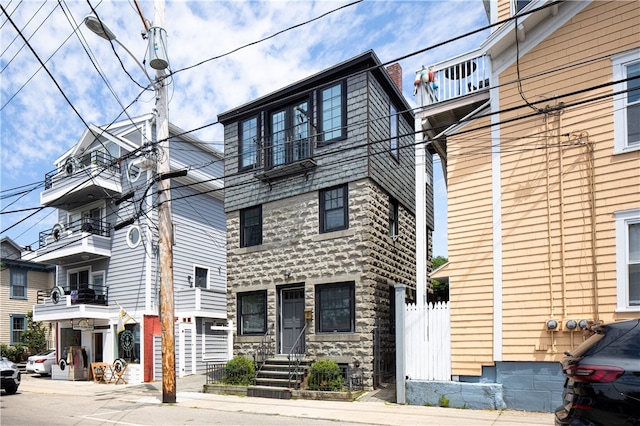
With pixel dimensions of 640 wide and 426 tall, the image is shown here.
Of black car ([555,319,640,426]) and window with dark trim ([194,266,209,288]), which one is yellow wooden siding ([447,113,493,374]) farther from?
window with dark trim ([194,266,209,288])

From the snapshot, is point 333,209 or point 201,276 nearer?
point 333,209

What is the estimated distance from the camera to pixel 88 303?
912 inches

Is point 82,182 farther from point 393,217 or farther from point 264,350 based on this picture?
point 393,217

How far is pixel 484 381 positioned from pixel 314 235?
6.83 m

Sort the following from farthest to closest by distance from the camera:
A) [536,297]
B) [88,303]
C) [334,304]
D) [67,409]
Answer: [88,303]
[334,304]
[67,409]
[536,297]

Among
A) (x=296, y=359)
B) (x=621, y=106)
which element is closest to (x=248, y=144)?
(x=296, y=359)

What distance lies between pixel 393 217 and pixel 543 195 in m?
6.87

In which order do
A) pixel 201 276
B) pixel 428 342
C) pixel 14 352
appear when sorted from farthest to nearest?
pixel 14 352 < pixel 201 276 < pixel 428 342

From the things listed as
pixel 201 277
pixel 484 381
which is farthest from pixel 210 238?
pixel 484 381

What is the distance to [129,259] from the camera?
22906mm

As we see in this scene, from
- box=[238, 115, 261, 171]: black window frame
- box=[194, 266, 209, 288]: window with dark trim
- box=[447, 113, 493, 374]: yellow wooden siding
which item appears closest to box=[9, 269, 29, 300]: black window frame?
box=[194, 266, 209, 288]: window with dark trim

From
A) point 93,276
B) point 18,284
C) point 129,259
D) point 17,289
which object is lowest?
point 17,289

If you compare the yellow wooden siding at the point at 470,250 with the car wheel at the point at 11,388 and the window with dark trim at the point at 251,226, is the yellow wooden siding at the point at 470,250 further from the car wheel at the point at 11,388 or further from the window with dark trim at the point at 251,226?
the car wheel at the point at 11,388

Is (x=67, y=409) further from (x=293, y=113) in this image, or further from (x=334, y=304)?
(x=293, y=113)
